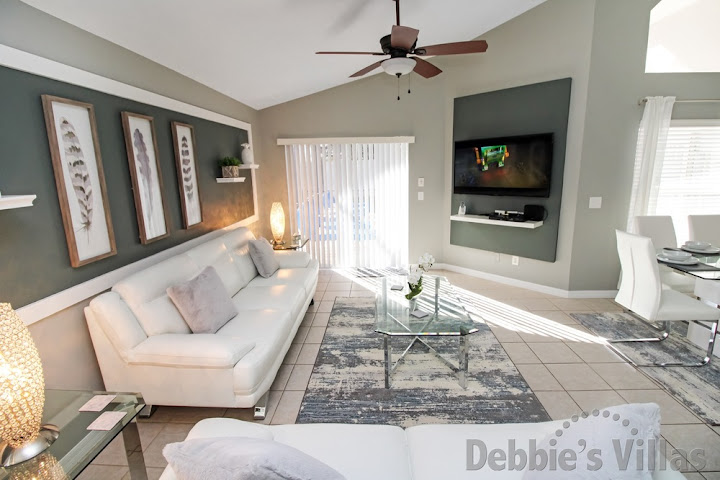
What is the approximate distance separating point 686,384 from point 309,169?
4.61 meters

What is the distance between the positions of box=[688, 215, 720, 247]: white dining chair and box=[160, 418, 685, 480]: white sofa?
336 cm

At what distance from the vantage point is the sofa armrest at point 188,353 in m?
2.01

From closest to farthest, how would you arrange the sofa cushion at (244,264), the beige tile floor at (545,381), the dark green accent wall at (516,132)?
the beige tile floor at (545,381), the sofa cushion at (244,264), the dark green accent wall at (516,132)

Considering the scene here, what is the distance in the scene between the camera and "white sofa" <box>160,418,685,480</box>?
127cm

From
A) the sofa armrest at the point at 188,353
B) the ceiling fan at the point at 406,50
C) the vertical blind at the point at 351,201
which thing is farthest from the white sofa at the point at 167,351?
the vertical blind at the point at 351,201

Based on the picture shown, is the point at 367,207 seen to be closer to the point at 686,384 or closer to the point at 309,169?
the point at 309,169

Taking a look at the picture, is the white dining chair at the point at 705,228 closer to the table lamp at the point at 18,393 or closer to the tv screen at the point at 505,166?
the tv screen at the point at 505,166

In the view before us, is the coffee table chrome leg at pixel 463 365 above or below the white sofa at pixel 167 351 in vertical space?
below

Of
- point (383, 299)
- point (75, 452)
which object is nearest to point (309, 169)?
point (383, 299)

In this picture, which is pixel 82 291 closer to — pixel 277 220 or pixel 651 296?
pixel 277 220

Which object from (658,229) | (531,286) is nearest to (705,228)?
(658,229)

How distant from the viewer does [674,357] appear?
2854 mm

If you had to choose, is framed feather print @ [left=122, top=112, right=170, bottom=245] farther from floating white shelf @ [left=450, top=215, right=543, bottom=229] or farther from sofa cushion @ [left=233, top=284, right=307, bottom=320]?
floating white shelf @ [left=450, top=215, right=543, bottom=229]

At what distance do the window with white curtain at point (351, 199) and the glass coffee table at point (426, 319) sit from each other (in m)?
Answer: 2.08
